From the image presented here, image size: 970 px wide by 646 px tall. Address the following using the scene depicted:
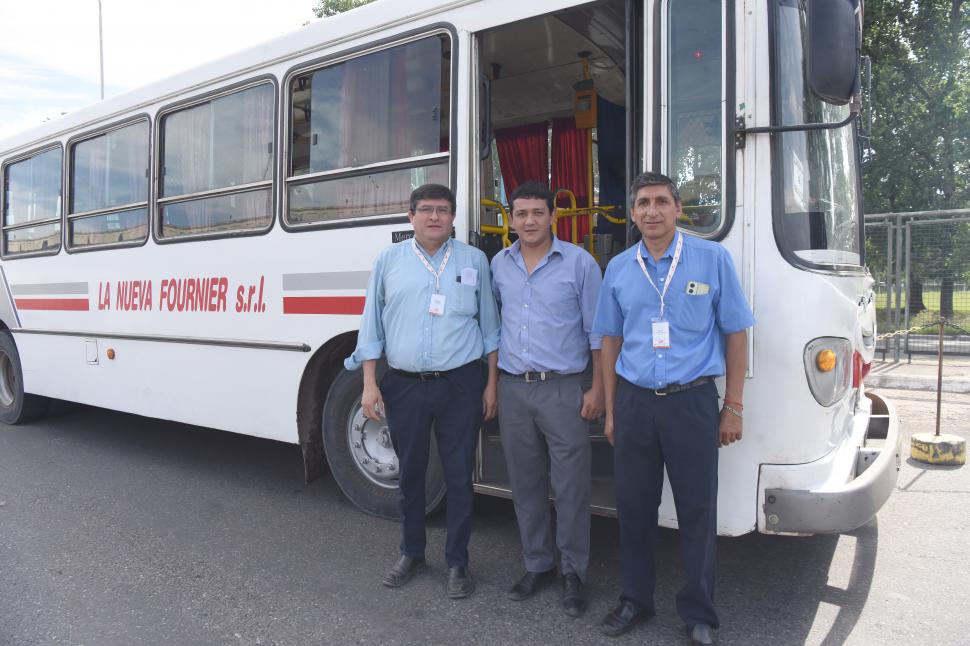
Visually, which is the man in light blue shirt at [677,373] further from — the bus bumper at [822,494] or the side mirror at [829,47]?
the side mirror at [829,47]

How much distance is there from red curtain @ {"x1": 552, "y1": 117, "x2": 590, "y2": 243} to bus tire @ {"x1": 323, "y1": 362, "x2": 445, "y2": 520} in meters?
2.54

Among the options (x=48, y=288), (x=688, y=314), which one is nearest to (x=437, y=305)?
(x=688, y=314)

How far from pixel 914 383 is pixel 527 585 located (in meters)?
7.33

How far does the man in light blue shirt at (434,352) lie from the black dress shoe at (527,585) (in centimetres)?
23

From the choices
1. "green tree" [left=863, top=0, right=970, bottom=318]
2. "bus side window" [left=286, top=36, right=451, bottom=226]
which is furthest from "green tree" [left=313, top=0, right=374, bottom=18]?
"bus side window" [left=286, top=36, right=451, bottom=226]

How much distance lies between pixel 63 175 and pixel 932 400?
8.83m

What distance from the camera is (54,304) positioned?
6523mm

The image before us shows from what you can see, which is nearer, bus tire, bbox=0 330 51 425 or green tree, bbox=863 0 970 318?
bus tire, bbox=0 330 51 425

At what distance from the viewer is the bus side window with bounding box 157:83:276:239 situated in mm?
4773

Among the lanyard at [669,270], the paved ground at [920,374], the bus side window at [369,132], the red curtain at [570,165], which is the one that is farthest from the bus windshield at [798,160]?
the paved ground at [920,374]

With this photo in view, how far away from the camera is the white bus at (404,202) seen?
301 cm

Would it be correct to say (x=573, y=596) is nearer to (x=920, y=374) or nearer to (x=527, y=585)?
(x=527, y=585)

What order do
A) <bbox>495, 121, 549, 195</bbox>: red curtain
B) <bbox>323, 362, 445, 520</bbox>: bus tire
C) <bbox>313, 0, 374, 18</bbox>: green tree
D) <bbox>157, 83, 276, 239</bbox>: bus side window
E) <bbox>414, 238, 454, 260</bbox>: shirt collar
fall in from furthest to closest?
1. <bbox>313, 0, 374, 18</bbox>: green tree
2. <bbox>495, 121, 549, 195</bbox>: red curtain
3. <bbox>157, 83, 276, 239</bbox>: bus side window
4. <bbox>323, 362, 445, 520</bbox>: bus tire
5. <bbox>414, 238, 454, 260</bbox>: shirt collar

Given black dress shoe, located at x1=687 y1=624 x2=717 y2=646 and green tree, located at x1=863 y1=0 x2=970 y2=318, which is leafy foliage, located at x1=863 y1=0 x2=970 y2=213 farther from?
black dress shoe, located at x1=687 y1=624 x2=717 y2=646
